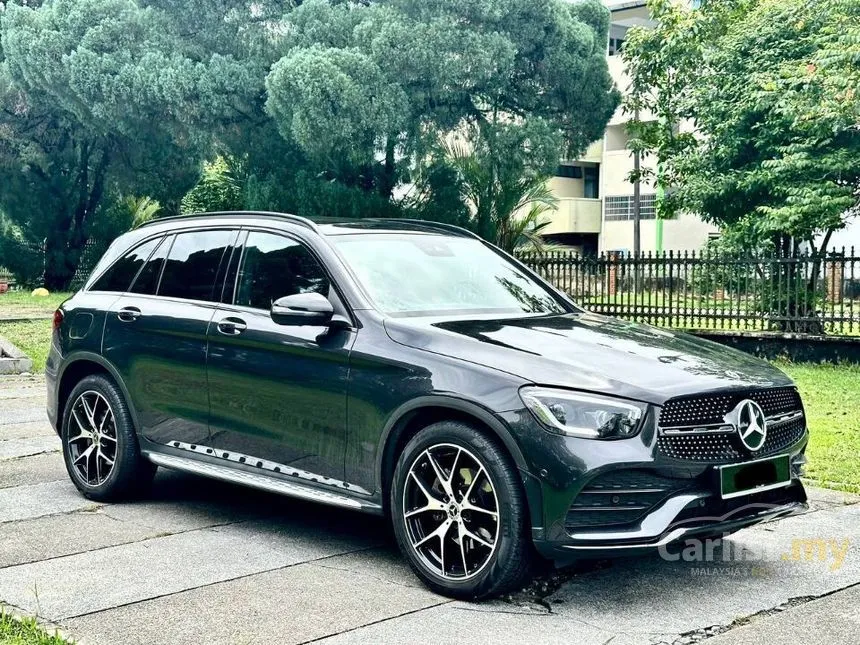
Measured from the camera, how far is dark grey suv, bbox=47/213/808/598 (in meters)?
4.63

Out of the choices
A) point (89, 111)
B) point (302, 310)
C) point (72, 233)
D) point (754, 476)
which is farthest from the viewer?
point (72, 233)

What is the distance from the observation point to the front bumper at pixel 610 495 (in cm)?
457

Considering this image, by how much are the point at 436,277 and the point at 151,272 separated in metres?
1.96

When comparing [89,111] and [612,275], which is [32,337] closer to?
[612,275]

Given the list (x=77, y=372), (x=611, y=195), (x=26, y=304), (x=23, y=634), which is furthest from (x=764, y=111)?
(x=611, y=195)

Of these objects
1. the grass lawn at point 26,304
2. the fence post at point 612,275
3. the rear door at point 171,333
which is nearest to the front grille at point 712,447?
the rear door at point 171,333

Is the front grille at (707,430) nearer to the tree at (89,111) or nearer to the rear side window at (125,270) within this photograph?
the rear side window at (125,270)

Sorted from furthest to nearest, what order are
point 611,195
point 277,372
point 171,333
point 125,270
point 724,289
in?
point 611,195, point 724,289, point 125,270, point 171,333, point 277,372

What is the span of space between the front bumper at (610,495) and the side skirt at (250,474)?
994 millimetres

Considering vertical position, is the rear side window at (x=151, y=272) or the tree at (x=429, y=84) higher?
the tree at (x=429, y=84)

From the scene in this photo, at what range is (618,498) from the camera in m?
4.60

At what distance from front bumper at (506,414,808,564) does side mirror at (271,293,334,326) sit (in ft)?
4.24

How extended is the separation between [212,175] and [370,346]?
3424 centimetres

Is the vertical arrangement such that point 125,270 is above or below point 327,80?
below
